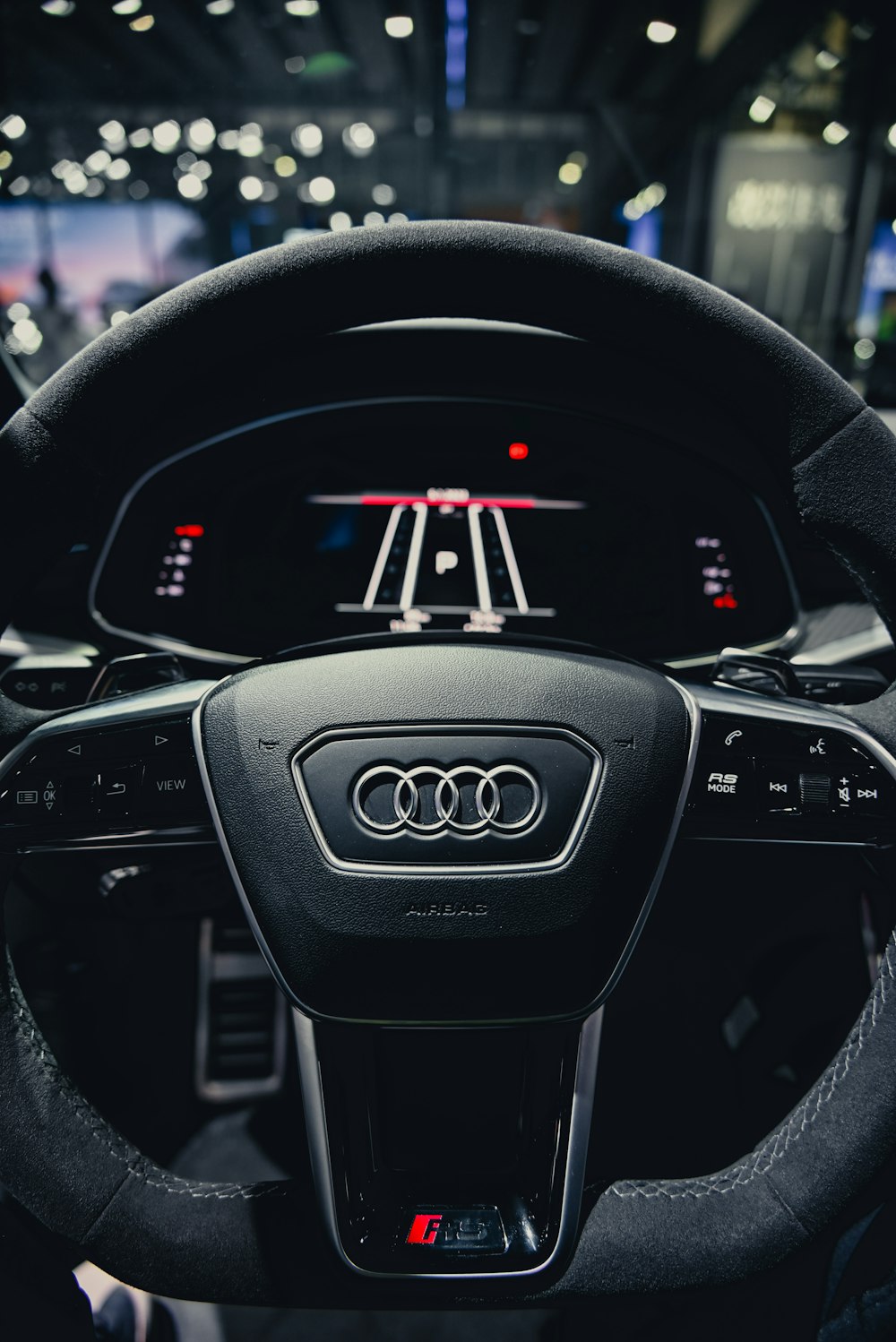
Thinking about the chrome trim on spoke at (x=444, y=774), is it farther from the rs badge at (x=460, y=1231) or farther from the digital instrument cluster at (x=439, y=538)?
the digital instrument cluster at (x=439, y=538)

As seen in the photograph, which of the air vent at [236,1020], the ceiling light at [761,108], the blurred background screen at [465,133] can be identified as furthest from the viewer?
the ceiling light at [761,108]

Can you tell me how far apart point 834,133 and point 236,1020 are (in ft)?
26.4

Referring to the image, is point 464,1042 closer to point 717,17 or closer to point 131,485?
point 131,485

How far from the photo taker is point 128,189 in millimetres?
14555

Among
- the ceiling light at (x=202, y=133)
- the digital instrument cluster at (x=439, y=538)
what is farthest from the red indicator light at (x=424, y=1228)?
the ceiling light at (x=202, y=133)

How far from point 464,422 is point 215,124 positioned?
528 inches

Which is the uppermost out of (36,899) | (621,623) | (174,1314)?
(621,623)

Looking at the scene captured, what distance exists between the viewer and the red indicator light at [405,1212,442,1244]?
62 cm

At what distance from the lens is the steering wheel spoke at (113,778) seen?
66cm

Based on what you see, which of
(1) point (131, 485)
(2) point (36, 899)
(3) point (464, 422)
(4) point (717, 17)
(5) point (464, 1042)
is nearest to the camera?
(5) point (464, 1042)

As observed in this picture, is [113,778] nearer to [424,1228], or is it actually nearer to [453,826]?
[453,826]

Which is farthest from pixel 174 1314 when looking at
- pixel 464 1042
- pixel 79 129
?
pixel 79 129

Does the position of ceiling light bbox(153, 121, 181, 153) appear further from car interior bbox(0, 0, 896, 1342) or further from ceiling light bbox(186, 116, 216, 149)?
car interior bbox(0, 0, 896, 1342)

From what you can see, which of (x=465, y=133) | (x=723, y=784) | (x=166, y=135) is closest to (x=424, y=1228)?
(x=723, y=784)
